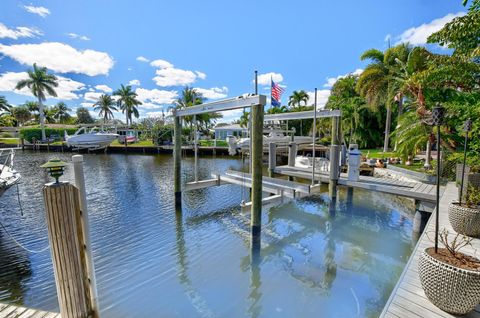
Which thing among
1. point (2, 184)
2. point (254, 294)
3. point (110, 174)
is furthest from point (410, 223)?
point (110, 174)

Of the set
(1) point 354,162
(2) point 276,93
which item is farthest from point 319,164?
(2) point 276,93

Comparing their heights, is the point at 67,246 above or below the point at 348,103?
below

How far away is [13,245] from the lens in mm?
7078

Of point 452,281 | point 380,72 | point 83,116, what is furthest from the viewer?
point 83,116

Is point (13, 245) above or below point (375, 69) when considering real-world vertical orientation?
below

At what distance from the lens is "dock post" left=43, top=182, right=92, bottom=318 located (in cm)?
303

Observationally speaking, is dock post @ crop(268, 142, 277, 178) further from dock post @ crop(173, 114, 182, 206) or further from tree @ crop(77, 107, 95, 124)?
tree @ crop(77, 107, 95, 124)

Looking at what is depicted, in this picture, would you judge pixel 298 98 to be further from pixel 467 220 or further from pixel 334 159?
pixel 467 220

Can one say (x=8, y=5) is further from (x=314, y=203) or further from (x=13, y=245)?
(x=314, y=203)

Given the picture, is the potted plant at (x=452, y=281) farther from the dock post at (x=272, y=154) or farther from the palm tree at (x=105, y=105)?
the palm tree at (x=105, y=105)

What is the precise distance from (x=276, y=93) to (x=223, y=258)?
6063 millimetres

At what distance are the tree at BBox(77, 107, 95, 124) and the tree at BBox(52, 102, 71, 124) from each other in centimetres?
273

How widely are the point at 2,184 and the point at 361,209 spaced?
1286 cm

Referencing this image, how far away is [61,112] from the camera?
230ft
